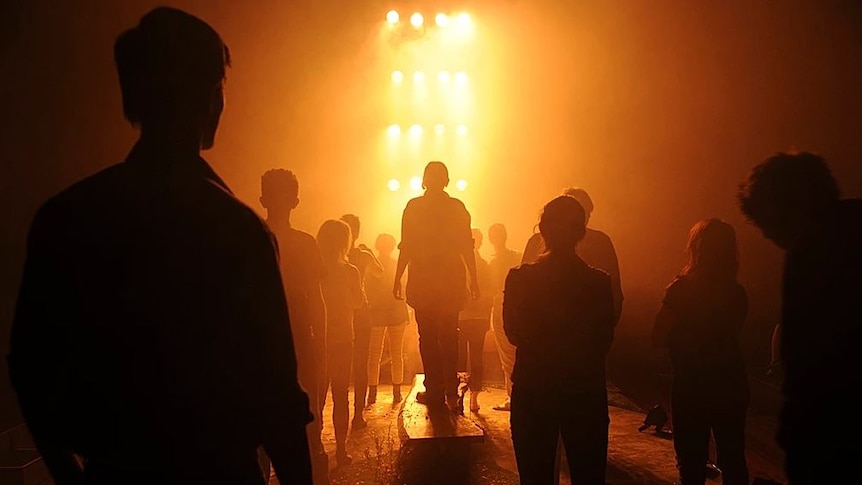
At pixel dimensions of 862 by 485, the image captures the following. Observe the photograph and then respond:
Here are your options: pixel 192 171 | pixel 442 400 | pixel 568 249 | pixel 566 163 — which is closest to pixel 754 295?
pixel 566 163

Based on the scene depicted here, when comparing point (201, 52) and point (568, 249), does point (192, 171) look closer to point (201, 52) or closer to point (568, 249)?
point (201, 52)

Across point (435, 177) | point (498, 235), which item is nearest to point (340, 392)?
point (435, 177)

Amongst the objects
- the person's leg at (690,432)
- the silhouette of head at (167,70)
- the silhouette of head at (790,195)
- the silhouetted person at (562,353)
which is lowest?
the person's leg at (690,432)

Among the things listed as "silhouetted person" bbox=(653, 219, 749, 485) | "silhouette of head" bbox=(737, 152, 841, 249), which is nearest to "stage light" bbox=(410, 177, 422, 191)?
"silhouetted person" bbox=(653, 219, 749, 485)

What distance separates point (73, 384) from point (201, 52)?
71cm

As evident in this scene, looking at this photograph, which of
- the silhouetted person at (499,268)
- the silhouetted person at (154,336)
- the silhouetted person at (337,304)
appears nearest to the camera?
the silhouetted person at (154,336)

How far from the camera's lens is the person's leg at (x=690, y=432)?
10.2ft

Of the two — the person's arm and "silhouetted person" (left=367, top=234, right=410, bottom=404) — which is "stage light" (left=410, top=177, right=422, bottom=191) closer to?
"silhouetted person" (left=367, top=234, right=410, bottom=404)

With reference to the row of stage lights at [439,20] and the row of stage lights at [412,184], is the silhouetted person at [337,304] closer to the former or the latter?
the row of stage lights at [412,184]

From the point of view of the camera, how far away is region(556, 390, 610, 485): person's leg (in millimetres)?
2553

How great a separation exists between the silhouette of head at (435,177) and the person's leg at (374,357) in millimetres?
2959

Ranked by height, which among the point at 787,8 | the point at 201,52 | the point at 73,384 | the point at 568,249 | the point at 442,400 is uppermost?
the point at 787,8

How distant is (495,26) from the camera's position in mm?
10180

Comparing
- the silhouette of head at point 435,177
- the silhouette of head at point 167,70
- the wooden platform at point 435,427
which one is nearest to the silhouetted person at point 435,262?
the silhouette of head at point 435,177
